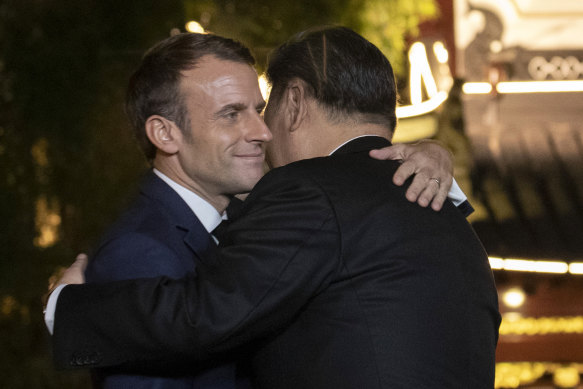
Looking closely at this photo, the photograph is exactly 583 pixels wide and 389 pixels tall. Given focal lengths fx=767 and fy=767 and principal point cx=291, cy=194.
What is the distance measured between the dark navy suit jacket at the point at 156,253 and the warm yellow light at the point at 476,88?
19.9 ft

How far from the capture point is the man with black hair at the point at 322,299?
1.81 meters

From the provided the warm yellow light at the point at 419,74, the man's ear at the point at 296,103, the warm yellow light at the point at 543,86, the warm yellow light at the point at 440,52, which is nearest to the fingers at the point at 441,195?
the man's ear at the point at 296,103

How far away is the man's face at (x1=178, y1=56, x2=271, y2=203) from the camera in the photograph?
93.3 inches

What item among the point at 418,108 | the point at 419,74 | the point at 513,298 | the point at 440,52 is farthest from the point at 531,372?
the point at 440,52

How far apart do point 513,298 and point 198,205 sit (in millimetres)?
5765

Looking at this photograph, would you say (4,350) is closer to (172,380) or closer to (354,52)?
(172,380)

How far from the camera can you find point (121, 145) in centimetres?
525

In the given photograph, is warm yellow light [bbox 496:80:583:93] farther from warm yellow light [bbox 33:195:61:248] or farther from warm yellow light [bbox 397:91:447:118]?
warm yellow light [bbox 33:195:61:248]

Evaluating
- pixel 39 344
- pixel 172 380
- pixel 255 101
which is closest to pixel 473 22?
pixel 39 344

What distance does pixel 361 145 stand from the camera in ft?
6.88

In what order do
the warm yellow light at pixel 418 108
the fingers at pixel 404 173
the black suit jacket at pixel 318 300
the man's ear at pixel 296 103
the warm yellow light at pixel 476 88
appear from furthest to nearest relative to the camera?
the warm yellow light at pixel 476 88
the warm yellow light at pixel 418 108
the man's ear at pixel 296 103
the fingers at pixel 404 173
the black suit jacket at pixel 318 300

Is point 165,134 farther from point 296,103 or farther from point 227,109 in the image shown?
point 296,103

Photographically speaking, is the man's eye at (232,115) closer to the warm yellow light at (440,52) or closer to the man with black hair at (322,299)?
the man with black hair at (322,299)

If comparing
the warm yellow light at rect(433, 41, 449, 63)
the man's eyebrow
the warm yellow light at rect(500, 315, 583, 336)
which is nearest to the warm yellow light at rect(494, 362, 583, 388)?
the warm yellow light at rect(500, 315, 583, 336)
